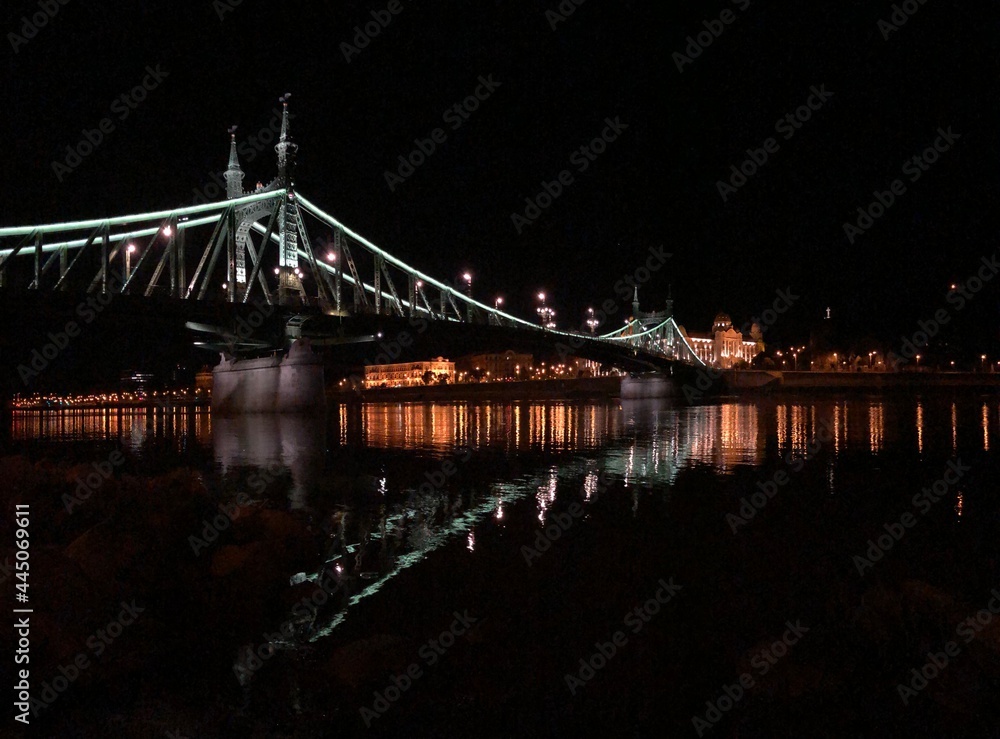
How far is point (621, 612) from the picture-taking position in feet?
24.6

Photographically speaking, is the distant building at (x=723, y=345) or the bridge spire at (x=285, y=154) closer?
the bridge spire at (x=285, y=154)

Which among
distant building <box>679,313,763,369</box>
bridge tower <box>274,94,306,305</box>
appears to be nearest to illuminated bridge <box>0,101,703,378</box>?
bridge tower <box>274,94,306,305</box>

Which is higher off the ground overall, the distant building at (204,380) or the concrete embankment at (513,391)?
the distant building at (204,380)

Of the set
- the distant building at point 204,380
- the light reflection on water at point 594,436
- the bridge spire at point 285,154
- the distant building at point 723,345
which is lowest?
the light reflection on water at point 594,436

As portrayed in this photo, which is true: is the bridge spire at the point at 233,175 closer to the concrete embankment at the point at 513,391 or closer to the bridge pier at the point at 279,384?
the bridge pier at the point at 279,384

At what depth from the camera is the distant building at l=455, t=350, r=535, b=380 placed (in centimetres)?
12419

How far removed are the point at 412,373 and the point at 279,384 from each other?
80.1 metres

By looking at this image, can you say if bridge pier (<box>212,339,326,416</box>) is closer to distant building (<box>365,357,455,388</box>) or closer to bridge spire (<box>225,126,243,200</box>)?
bridge spire (<box>225,126,243,200</box>)

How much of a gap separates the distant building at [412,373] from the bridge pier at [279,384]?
66349 mm

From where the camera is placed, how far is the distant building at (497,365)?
124188 millimetres

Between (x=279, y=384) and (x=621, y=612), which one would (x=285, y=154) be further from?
(x=621, y=612)

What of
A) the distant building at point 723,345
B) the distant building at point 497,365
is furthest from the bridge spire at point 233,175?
the distant building at point 723,345

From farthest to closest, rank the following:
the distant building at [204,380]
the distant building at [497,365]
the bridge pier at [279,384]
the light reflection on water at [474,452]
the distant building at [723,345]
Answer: the distant building at [723,345], the distant building at [497,365], the distant building at [204,380], the bridge pier at [279,384], the light reflection on water at [474,452]

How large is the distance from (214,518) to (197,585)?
84.6 inches
